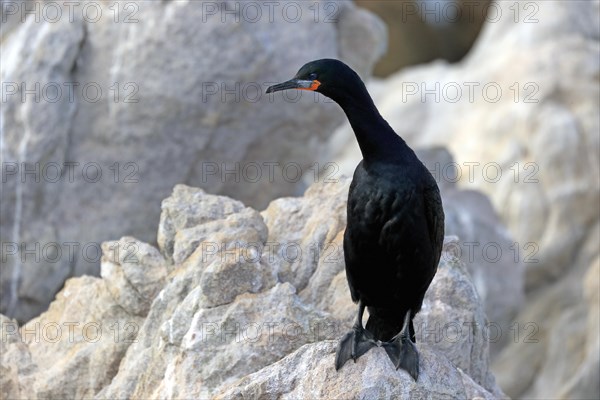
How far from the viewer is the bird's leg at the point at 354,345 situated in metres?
6.96

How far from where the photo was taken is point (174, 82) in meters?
12.0

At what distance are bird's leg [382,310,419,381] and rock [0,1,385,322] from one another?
5.47 m

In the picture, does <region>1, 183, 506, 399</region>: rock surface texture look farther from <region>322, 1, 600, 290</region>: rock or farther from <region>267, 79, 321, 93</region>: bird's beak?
<region>322, 1, 600, 290</region>: rock

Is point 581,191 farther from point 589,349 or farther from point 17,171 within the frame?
point 17,171

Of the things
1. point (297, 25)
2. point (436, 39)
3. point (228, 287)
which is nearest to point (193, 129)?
point (297, 25)

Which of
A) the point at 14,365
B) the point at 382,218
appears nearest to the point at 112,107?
the point at 14,365

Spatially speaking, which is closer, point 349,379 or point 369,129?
point 349,379

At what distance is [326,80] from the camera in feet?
22.9

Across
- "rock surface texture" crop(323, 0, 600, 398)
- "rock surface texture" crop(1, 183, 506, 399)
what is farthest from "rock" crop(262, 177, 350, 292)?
"rock surface texture" crop(323, 0, 600, 398)

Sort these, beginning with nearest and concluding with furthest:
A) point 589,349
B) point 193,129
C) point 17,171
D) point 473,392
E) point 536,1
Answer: point 473,392 → point 17,171 → point 193,129 → point 589,349 → point 536,1

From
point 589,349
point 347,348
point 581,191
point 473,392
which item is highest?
point 347,348

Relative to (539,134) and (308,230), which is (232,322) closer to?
(308,230)

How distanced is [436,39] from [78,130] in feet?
65.1

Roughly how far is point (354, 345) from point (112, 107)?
234 inches
